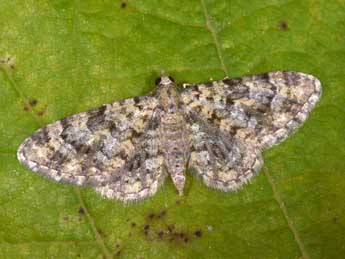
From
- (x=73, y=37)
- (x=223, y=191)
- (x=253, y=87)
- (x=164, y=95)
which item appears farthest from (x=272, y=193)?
(x=73, y=37)

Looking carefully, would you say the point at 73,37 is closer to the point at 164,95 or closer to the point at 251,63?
the point at 164,95

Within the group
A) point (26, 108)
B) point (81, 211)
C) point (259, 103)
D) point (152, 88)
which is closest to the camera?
point (81, 211)

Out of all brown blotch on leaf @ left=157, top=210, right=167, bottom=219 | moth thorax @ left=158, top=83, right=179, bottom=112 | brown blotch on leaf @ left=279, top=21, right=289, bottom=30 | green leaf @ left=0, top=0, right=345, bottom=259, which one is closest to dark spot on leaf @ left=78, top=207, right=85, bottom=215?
green leaf @ left=0, top=0, right=345, bottom=259

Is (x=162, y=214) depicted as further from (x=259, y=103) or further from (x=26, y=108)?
(x=26, y=108)

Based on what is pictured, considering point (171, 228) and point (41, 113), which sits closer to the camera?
point (171, 228)

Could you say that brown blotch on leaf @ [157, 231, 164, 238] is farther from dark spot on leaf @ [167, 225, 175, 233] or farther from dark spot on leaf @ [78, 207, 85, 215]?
dark spot on leaf @ [78, 207, 85, 215]

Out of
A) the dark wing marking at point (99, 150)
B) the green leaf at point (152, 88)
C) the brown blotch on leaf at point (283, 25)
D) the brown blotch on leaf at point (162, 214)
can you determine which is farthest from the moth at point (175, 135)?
the brown blotch on leaf at point (283, 25)

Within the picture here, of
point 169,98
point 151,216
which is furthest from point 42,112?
point 151,216
